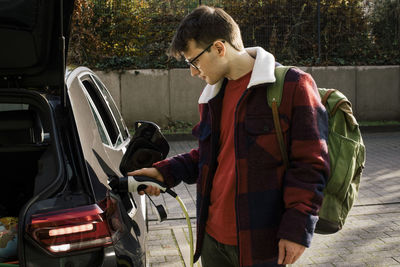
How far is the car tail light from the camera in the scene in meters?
1.83

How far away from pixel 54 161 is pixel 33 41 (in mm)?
772

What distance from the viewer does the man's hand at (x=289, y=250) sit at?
187 cm

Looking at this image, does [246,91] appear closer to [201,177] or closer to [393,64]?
[201,177]

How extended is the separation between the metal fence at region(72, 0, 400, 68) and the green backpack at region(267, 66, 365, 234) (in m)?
9.95

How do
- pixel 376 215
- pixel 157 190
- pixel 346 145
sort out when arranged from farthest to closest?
pixel 376 215 < pixel 157 190 < pixel 346 145

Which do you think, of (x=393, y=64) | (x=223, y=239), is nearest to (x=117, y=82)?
(x=393, y=64)

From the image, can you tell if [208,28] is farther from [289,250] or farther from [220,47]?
[289,250]

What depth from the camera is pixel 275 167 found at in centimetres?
198

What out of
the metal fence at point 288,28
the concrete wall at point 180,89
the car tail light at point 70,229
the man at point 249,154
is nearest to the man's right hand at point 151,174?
the man at point 249,154

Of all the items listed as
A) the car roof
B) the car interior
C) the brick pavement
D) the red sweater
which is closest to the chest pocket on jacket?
the red sweater

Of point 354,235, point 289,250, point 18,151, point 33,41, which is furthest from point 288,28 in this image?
point 289,250

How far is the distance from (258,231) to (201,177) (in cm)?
41

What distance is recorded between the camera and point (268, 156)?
196 cm

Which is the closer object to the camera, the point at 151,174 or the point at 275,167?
the point at 275,167
